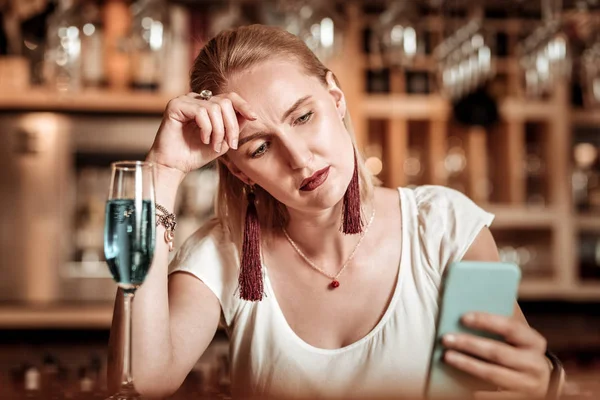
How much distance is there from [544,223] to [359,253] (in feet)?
7.81

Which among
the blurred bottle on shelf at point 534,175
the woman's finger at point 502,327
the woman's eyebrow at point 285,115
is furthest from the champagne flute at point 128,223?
the blurred bottle on shelf at point 534,175

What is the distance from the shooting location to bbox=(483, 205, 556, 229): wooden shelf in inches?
144

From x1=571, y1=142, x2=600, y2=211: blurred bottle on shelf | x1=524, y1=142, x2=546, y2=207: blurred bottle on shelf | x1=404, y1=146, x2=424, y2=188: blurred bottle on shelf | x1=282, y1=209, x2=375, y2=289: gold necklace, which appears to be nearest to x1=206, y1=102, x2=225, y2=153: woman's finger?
x1=282, y1=209, x2=375, y2=289: gold necklace

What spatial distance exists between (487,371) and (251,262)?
0.56 meters

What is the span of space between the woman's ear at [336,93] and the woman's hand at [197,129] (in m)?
0.24

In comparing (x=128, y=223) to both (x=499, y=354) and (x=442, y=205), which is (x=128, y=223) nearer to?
(x=499, y=354)

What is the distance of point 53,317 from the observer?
10.6 feet

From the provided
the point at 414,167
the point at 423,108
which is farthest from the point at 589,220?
the point at 423,108

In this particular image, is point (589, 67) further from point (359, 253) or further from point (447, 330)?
point (447, 330)

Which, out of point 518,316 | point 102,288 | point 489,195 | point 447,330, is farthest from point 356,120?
point 447,330

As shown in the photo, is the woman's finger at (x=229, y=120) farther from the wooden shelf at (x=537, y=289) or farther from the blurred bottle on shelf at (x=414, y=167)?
the wooden shelf at (x=537, y=289)

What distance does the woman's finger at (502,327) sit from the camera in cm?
114

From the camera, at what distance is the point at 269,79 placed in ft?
4.53

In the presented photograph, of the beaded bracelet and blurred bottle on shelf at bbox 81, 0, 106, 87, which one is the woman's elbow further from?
blurred bottle on shelf at bbox 81, 0, 106, 87
